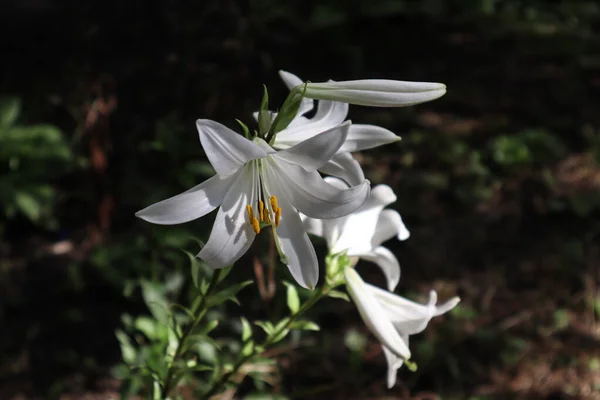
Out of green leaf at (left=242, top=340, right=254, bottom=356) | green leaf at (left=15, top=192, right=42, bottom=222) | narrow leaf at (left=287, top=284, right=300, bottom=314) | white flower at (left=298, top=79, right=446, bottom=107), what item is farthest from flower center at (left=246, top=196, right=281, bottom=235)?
green leaf at (left=15, top=192, right=42, bottom=222)

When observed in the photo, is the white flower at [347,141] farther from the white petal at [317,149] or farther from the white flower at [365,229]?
the white flower at [365,229]

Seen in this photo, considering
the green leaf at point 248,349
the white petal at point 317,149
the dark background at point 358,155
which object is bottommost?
the dark background at point 358,155

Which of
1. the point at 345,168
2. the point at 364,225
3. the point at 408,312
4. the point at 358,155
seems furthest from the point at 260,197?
the point at 358,155

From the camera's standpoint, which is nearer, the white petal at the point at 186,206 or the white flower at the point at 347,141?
the white petal at the point at 186,206

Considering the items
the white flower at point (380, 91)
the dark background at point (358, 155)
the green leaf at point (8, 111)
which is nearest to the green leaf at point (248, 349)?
the white flower at point (380, 91)

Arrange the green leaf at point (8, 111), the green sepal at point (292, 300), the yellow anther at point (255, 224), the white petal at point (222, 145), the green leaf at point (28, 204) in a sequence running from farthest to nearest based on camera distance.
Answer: the green leaf at point (8, 111)
the green leaf at point (28, 204)
the green sepal at point (292, 300)
the yellow anther at point (255, 224)
the white petal at point (222, 145)

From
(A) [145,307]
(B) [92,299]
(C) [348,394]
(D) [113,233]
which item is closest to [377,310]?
(C) [348,394]
